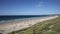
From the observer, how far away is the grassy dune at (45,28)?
178 centimetres

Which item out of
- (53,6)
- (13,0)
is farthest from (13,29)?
(53,6)

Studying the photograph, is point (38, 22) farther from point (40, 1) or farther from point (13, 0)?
point (13, 0)

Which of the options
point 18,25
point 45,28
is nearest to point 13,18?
point 18,25

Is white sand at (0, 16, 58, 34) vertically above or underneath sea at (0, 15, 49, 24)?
underneath

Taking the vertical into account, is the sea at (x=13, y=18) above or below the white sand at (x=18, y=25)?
above

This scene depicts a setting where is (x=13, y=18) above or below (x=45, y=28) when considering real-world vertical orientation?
above

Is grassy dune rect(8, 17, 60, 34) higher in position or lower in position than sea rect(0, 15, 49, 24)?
lower

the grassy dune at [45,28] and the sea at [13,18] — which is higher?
the sea at [13,18]

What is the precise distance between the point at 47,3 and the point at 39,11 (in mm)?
162

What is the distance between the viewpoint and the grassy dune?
1780 mm

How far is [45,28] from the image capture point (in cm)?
179

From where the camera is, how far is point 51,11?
186cm

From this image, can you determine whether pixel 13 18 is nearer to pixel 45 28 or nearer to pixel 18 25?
pixel 18 25

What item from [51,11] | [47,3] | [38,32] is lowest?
[38,32]
